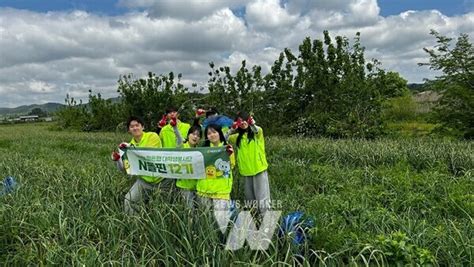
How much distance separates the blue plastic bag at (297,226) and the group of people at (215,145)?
0.83 meters

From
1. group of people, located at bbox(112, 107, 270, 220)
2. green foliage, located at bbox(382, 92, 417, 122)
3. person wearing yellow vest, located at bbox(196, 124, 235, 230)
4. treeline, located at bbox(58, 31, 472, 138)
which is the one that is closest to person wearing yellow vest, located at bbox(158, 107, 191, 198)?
group of people, located at bbox(112, 107, 270, 220)

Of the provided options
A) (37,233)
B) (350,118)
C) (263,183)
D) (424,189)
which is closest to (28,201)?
(37,233)

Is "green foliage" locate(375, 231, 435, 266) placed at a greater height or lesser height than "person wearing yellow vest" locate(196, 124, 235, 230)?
lesser

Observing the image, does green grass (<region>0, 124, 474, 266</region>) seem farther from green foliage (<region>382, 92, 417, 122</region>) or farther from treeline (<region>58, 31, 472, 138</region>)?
green foliage (<region>382, 92, 417, 122</region>)

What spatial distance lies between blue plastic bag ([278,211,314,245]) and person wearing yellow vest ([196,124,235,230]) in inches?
23.5

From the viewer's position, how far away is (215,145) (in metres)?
5.17

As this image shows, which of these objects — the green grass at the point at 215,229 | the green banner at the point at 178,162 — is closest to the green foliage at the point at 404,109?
the green grass at the point at 215,229

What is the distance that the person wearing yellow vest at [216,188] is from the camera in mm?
4459

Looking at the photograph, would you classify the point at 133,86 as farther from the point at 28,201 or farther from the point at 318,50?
the point at 28,201

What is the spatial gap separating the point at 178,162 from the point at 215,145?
0.52 m

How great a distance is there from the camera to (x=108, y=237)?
13.4ft

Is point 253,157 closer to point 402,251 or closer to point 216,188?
point 216,188

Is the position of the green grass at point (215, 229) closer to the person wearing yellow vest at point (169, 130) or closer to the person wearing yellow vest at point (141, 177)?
the person wearing yellow vest at point (141, 177)

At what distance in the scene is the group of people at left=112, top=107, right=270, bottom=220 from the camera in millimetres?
4926
